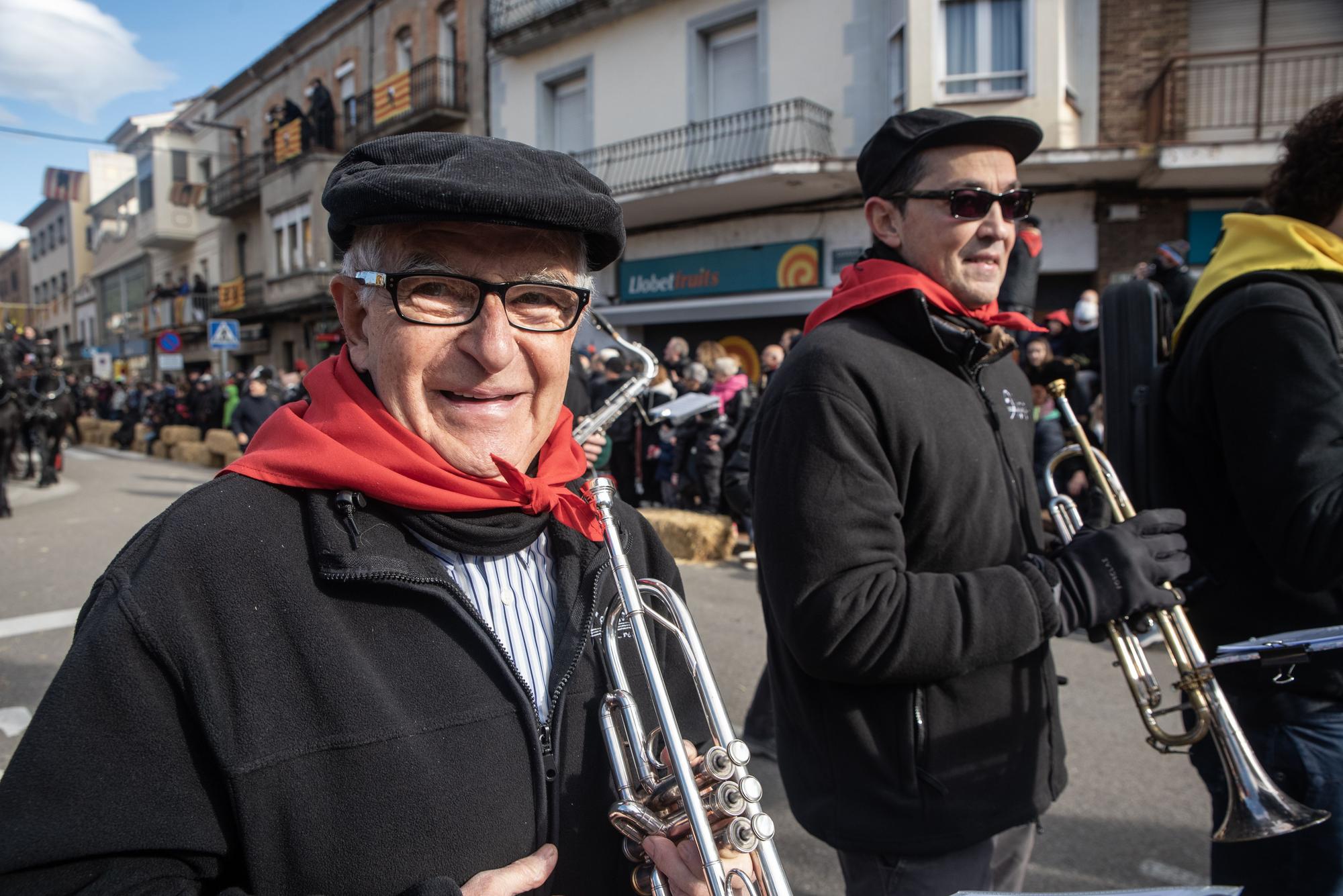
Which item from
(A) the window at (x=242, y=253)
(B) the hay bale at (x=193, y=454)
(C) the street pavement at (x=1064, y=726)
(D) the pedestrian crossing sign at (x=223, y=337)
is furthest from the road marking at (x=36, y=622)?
(A) the window at (x=242, y=253)

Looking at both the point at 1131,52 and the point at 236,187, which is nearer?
the point at 1131,52

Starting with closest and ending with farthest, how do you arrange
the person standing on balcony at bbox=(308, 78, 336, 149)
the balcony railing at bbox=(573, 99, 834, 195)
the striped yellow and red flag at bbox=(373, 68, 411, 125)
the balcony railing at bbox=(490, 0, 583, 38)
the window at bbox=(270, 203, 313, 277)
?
the balcony railing at bbox=(573, 99, 834, 195)
the balcony railing at bbox=(490, 0, 583, 38)
the striped yellow and red flag at bbox=(373, 68, 411, 125)
the person standing on balcony at bbox=(308, 78, 336, 149)
the window at bbox=(270, 203, 313, 277)

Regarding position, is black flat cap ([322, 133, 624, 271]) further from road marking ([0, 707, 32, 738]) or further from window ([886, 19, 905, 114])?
window ([886, 19, 905, 114])

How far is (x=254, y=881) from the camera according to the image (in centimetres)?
110

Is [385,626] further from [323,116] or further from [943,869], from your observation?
[323,116]

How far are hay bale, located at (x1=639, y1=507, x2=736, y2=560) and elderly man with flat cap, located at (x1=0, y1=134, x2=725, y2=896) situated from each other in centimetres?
647

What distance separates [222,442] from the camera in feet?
54.2

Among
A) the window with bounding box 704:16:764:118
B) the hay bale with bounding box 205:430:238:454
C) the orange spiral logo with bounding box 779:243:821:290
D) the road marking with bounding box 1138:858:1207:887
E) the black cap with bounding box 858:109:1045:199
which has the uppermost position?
the window with bounding box 704:16:764:118

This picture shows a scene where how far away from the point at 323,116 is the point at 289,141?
2.29 m

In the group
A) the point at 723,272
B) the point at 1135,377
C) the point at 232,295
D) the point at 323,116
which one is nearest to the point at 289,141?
the point at 323,116

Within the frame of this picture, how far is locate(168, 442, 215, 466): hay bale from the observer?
17.2m

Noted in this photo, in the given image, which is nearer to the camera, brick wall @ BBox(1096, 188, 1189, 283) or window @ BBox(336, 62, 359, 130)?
brick wall @ BBox(1096, 188, 1189, 283)

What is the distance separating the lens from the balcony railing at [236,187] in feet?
91.1

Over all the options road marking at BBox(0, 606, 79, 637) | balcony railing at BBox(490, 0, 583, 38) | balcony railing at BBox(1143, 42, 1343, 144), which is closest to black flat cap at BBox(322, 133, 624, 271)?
road marking at BBox(0, 606, 79, 637)
